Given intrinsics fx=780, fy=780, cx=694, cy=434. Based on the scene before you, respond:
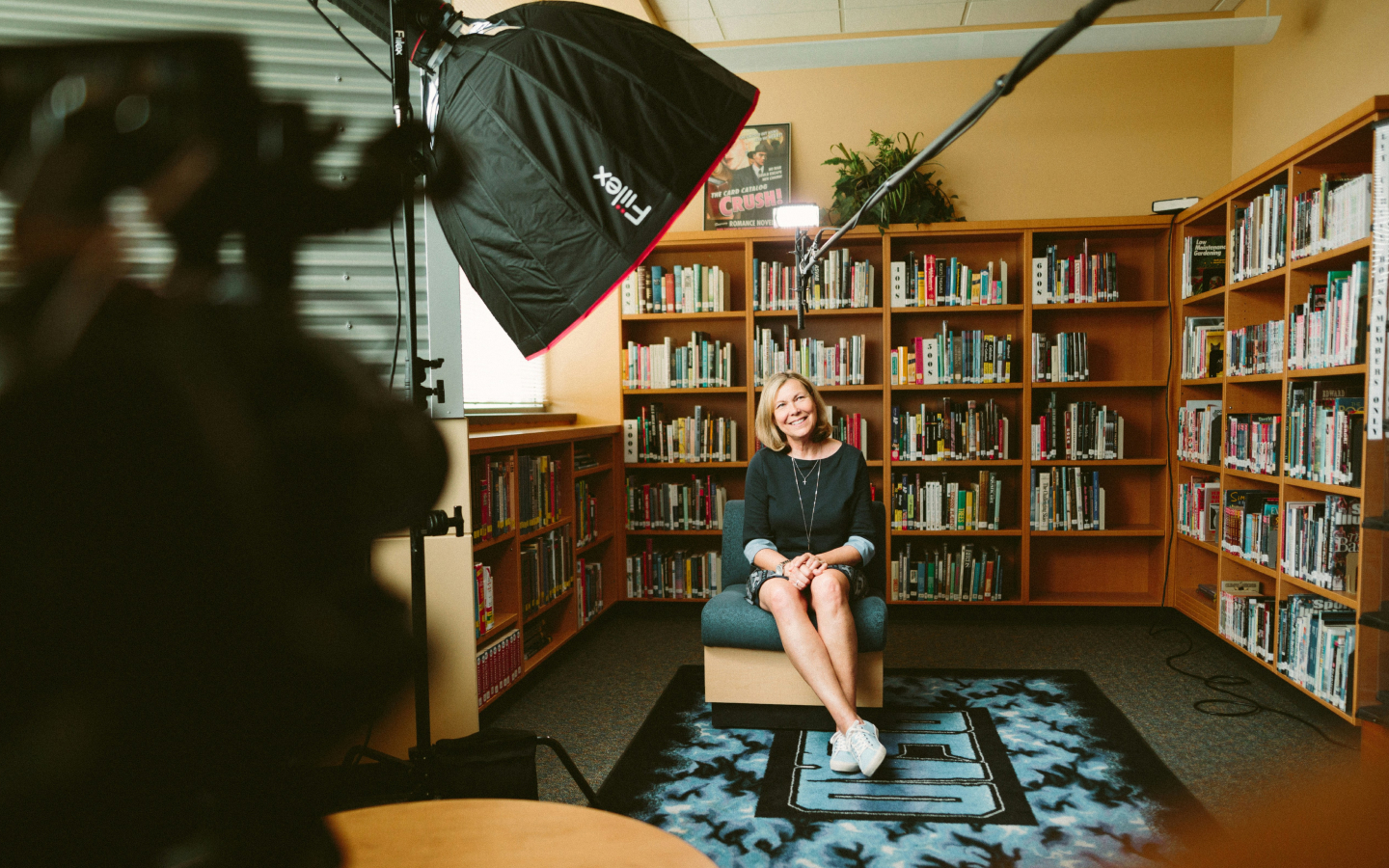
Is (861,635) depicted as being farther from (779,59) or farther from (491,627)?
(779,59)

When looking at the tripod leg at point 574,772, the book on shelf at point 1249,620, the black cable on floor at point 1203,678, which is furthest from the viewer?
the book on shelf at point 1249,620

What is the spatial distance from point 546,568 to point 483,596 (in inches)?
21.1

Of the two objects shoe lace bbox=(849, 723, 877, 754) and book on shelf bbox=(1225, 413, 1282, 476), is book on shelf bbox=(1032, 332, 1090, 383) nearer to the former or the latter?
book on shelf bbox=(1225, 413, 1282, 476)

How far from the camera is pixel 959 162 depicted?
13.3 feet

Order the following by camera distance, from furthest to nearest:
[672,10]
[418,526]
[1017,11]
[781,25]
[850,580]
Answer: [781,25] < [672,10] < [1017,11] < [850,580] < [418,526]

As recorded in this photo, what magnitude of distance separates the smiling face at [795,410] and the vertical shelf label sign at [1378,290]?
1.57m

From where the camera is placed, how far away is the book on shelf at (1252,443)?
282 centimetres

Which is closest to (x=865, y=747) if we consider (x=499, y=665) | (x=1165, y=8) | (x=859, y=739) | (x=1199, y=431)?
(x=859, y=739)

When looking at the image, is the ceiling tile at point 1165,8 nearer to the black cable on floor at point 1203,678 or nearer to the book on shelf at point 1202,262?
the black cable on floor at point 1203,678

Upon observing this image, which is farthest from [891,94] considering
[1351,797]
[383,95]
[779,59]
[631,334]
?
[1351,797]

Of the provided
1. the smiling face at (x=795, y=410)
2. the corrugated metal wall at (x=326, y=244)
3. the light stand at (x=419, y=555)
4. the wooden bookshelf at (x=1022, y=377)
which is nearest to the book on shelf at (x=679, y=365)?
the wooden bookshelf at (x=1022, y=377)

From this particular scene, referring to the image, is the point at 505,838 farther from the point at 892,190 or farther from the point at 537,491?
the point at 892,190

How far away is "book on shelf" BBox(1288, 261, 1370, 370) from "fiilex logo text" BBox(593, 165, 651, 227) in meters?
2.61

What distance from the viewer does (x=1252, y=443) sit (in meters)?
2.98
